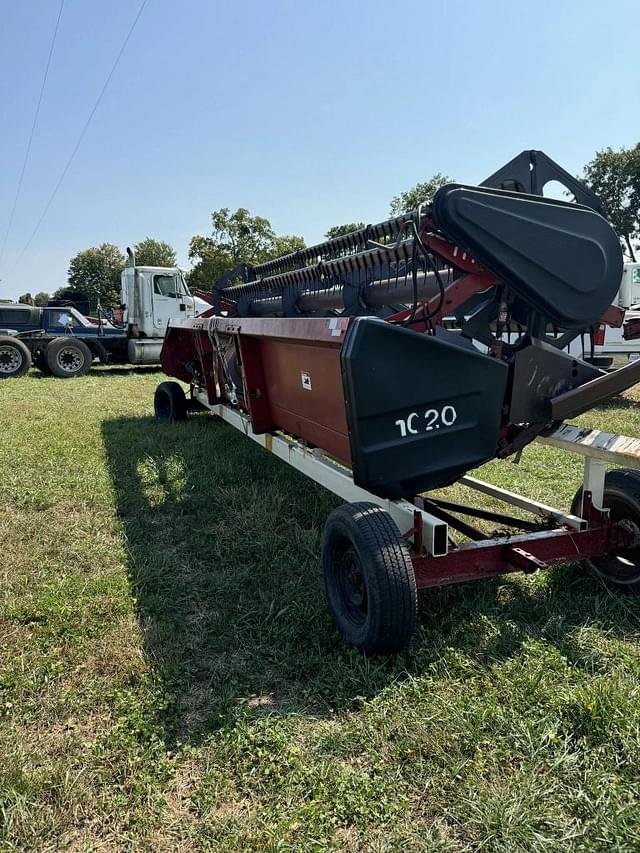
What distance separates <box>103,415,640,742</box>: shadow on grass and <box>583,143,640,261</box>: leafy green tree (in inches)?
1323

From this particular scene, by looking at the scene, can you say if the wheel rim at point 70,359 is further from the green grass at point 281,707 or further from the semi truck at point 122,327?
the green grass at point 281,707

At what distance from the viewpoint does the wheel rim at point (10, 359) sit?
510 inches

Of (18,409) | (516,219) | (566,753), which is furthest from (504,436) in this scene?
(18,409)

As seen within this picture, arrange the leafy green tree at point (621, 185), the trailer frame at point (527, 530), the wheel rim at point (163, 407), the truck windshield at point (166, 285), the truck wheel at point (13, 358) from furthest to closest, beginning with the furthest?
the leafy green tree at point (621, 185) → the truck windshield at point (166, 285) → the truck wheel at point (13, 358) → the wheel rim at point (163, 407) → the trailer frame at point (527, 530)

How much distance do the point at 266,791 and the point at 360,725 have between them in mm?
403

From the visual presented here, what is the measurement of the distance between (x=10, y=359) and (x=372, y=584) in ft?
41.9

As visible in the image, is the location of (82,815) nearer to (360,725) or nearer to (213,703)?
(213,703)

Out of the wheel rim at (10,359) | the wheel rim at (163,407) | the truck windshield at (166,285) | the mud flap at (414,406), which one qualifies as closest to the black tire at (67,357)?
the wheel rim at (10,359)

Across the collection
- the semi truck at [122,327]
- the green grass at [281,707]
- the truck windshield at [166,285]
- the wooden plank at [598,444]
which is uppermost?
the truck windshield at [166,285]

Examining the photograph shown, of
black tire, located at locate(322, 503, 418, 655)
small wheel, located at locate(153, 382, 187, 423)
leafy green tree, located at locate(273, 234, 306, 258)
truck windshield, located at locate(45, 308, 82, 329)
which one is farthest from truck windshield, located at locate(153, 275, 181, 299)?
leafy green tree, located at locate(273, 234, 306, 258)

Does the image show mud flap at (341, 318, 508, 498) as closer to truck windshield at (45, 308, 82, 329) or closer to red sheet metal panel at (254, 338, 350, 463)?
red sheet metal panel at (254, 338, 350, 463)

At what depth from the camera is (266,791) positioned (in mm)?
1875

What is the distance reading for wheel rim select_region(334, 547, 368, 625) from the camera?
2.61 meters

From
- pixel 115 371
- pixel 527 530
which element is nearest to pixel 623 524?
pixel 527 530
